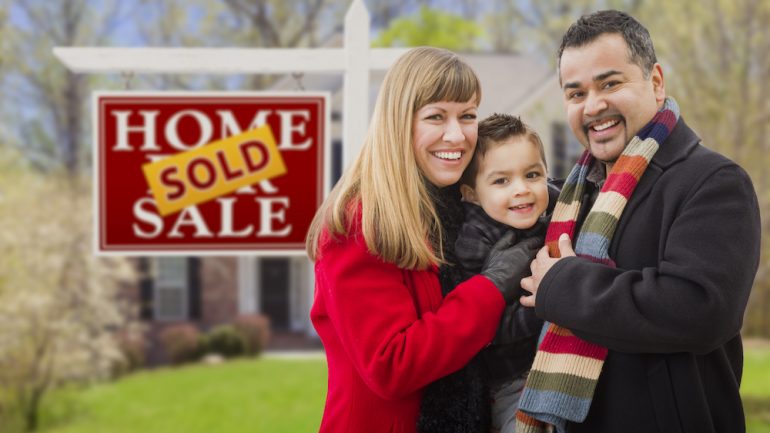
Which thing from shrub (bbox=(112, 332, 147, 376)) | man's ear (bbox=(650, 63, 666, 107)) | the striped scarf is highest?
man's ear (bbox=(650, 63, 666, 107))

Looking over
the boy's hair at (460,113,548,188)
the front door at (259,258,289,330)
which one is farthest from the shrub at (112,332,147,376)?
the boy's hair at (460,113,548,188)

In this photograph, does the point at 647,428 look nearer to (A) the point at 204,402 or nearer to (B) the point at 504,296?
(B) the point at 504,296

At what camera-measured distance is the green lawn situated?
580 inches

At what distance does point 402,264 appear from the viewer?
234cm

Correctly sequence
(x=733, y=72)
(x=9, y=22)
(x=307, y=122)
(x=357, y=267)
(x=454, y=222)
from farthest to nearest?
1. (x=9, y=22)
2. (x=733, y=72)
3. (x=307, y=122)
4. (x=454, y=222)
5. (x=357, y=267)

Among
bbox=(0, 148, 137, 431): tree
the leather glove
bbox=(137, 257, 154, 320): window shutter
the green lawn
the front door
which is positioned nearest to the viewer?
the leather glove

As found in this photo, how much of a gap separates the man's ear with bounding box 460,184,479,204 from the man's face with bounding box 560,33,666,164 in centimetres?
37

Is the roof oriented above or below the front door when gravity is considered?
above

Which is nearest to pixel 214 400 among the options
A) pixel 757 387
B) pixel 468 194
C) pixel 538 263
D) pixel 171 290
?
pixel 171 290

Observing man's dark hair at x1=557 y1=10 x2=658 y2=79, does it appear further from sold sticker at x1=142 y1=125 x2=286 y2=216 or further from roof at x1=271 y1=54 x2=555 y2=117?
roof at x1=271 y1=54 x2=555 y2=117

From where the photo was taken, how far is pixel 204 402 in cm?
1550

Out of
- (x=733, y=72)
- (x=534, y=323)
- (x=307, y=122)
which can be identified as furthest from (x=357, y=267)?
(x=733, y=72)

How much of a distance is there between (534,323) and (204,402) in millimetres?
13903

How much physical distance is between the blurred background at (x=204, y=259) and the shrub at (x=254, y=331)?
0.11 feet
